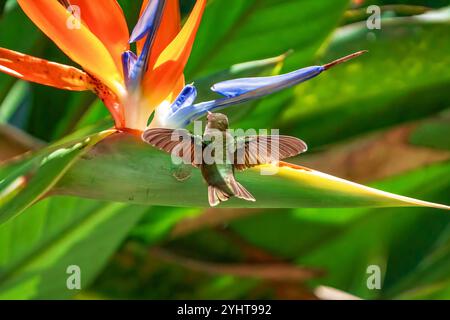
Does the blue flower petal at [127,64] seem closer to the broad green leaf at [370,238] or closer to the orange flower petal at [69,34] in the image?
the orange flower petal at [69,34]

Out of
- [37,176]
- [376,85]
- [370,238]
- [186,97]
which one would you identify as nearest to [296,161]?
[376,85]

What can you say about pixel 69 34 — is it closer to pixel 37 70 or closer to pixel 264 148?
pixel 37 70

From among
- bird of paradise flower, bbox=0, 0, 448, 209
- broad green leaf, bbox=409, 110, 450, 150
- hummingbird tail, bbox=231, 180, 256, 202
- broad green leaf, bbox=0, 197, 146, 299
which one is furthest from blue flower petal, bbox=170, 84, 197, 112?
broad green leaf, bbox=409, 110, 450, 150

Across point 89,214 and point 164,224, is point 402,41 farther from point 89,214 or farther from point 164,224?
point 89,214

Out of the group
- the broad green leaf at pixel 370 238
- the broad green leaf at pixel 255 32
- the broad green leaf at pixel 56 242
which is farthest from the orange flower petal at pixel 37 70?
the broad green leaf at pixel 370 238

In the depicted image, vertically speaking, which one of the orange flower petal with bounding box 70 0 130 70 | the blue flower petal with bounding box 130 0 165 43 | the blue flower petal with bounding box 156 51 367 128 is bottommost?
the blue flower petal with bounding box 156 51 367 128

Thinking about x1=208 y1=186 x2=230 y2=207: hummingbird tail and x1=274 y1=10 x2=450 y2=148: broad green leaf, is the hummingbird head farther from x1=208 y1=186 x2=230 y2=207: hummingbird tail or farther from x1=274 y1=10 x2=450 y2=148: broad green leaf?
x1=274 y1=10 x2=450 y2=148: broad green leaf
